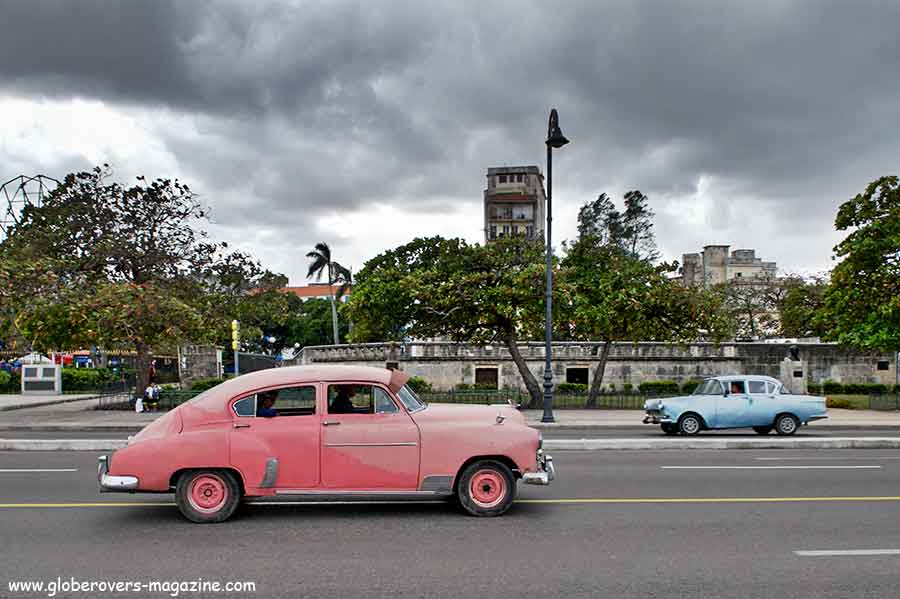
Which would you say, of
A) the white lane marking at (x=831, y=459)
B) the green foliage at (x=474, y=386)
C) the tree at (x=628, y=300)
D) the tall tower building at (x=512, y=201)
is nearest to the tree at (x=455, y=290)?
the tree at (x=628, y=300)

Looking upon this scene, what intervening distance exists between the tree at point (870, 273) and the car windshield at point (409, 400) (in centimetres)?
2664

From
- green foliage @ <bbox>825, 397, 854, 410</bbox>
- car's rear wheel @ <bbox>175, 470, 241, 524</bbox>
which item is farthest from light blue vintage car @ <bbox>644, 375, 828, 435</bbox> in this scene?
green foliage @ <bbox>825, 397, 854, 410</bbox>

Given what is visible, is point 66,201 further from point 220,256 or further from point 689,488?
point 689,488

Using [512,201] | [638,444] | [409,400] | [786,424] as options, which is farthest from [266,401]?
[512,201]

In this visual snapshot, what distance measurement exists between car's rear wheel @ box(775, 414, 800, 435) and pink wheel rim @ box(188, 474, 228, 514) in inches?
624

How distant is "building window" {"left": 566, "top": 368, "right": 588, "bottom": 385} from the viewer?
140ft

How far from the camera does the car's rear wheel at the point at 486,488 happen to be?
878 cm

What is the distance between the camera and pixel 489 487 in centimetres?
884

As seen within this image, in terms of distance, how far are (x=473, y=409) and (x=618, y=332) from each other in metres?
21.9

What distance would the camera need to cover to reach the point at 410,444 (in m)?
8.64

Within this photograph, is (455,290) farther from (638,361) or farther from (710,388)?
(638,361)

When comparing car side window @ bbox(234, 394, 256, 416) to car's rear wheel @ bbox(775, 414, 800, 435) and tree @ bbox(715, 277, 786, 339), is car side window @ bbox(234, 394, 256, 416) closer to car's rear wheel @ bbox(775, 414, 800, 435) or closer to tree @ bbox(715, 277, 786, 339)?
car's rear wheel @ bbox(775, 414, 800, 435)

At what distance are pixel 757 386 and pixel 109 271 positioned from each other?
25.6 m

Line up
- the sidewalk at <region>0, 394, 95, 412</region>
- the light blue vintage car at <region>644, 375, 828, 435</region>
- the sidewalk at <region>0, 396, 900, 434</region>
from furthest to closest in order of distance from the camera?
the sidewalk at <region>0, 394, 95, 412</region>, the sidewalk at <region>0, 396, 900, 434</region>, the light blue vintage car at <region>644, 375, 828, 435</region>
